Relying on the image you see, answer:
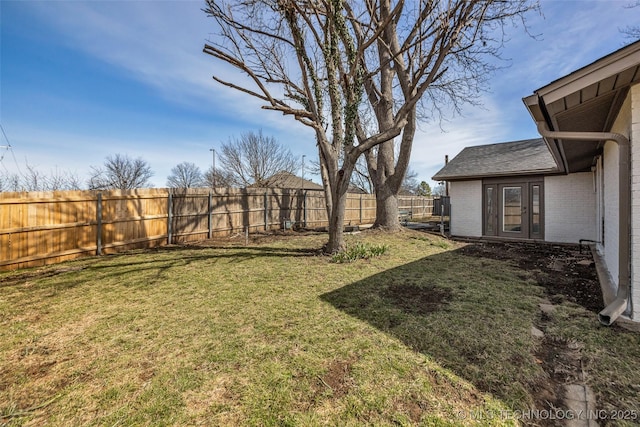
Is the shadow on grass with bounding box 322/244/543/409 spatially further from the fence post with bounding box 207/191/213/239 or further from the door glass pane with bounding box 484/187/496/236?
the fence post with bounding box 207/191/213/239

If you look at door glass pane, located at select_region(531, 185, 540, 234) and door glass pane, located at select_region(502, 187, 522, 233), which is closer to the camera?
door glass pane, located at select_region(531, 185, 540, 234)

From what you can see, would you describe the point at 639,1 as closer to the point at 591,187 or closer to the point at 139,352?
the point at 591,187

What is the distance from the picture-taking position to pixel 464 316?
3184 millimetres

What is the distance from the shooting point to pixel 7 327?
2.94m

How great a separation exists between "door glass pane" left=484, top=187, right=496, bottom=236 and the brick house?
1.2 inches

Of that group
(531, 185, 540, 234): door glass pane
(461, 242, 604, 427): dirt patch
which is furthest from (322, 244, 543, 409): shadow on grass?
(531, 185, 540, 234): door glass pane

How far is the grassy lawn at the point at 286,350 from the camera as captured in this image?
1766 millimetres

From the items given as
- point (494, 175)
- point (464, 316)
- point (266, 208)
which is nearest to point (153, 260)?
point (266, 208)

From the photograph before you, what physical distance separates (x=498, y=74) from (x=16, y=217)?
40.3ft

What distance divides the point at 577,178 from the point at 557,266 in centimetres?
453

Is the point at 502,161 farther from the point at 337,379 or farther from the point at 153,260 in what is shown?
the point at 153,260

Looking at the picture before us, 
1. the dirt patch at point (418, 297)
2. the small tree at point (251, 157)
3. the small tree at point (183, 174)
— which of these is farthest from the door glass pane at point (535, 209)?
the small tree at point (183, 174)

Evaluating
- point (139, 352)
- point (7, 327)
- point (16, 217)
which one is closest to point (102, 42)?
point (16, 217)

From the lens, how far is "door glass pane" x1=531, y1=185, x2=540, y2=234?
355 inches
